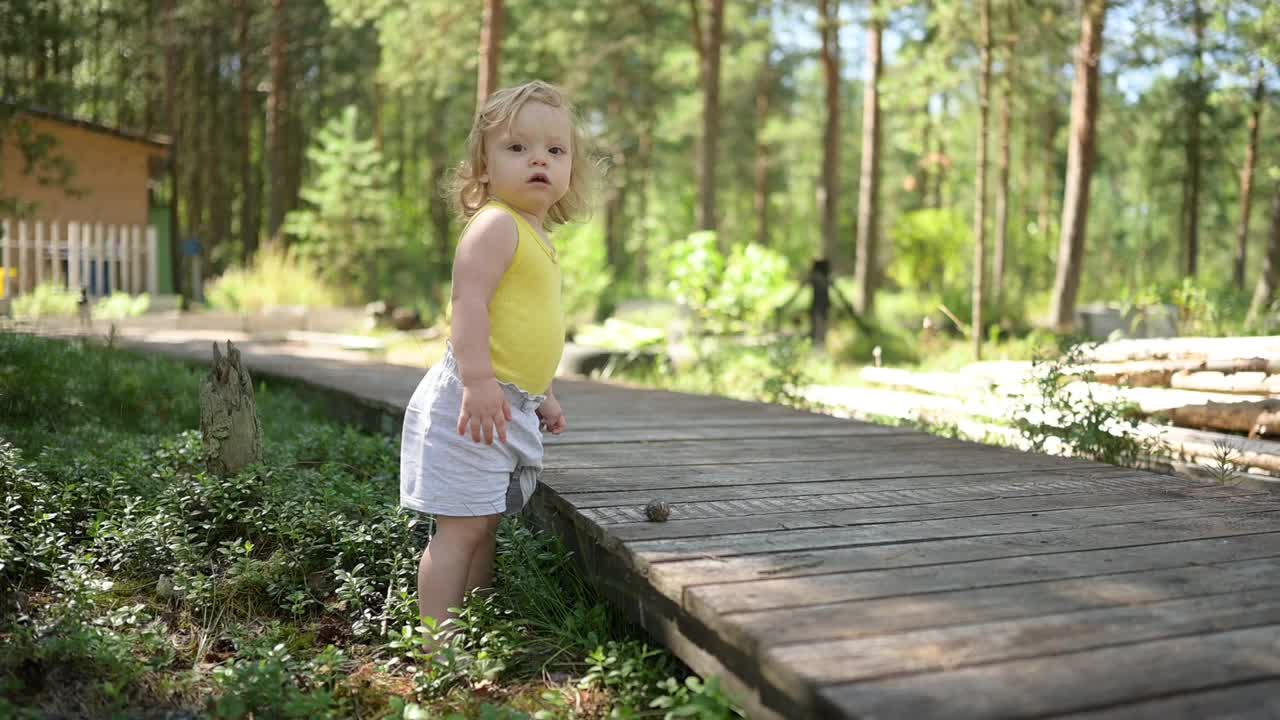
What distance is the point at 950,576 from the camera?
2395 mm

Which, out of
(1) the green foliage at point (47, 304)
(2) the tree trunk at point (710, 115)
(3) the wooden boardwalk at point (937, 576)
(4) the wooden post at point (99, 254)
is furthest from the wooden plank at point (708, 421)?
(4) the wooden post at point (99, 254)

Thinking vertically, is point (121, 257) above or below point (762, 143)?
below

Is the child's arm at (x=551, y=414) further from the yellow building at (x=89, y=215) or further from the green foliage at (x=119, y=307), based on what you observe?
the yellow building at (x=89, y=215)

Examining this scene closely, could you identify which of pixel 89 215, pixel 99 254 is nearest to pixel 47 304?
pixel 99 254

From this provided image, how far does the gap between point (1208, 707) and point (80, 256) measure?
59.3 feet

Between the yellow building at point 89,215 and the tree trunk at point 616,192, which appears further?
the tree trunk at point 616,192

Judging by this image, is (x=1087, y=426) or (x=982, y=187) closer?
(x=1087, y=426)

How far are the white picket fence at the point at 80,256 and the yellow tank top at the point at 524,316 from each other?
13.8 meters

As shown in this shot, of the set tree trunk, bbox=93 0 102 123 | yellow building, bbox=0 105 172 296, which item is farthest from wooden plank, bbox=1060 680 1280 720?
tree trunk, bbox=93 0 102 123

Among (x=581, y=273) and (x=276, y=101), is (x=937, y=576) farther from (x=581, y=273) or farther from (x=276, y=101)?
(x=276, y=101)

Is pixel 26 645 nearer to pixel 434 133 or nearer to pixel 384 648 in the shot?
pixel 384 648

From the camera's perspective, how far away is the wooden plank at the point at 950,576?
87.7 inches

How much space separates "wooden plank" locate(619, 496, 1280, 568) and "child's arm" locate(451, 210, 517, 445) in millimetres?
498

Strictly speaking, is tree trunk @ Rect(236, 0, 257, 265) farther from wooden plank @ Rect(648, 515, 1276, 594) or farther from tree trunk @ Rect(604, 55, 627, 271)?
wooden plank @ Rect(648, 515, 1276, 594)
